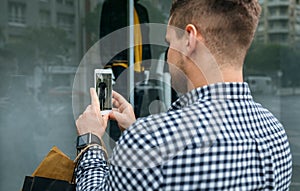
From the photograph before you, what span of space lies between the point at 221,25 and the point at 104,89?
400mm

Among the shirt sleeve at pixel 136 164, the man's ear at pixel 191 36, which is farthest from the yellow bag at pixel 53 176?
the man's ear at pixel 191 36

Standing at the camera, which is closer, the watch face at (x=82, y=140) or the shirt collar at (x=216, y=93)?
the shirt collar at (x=216, y=93)

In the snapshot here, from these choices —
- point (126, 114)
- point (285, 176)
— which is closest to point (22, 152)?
point (126, 114)

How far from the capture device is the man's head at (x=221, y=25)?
0.67m

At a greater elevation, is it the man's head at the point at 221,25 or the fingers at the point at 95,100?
the man's head at the point at 221,25

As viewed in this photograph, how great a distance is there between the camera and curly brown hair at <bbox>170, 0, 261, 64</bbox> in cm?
67

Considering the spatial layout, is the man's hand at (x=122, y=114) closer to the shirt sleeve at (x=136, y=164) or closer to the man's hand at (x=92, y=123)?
the man's hand at (x=92, y=123)

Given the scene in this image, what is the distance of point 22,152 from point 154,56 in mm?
906

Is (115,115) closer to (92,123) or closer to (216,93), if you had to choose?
(92,123)

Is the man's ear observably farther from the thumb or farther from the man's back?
the thumb

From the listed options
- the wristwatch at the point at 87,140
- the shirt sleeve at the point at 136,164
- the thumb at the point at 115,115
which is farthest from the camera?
the thumb at the point at 115,115

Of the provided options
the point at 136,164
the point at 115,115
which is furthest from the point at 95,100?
the point at 136,164

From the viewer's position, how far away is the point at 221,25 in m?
0.67

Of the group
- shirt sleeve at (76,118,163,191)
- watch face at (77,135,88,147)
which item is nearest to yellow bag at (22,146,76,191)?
watch face at (77,135,88,147)
